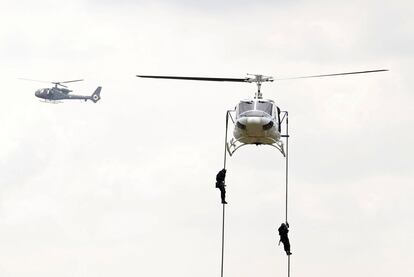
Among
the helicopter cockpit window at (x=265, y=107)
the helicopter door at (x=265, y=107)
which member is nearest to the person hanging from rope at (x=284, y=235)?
the helicopter door at (x=265, y=107)

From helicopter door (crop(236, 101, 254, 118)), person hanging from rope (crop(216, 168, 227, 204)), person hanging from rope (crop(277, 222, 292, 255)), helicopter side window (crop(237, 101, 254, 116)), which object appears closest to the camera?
person hanging from rope (crop(216, 168, 227, 204))

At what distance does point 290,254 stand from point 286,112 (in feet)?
48.5

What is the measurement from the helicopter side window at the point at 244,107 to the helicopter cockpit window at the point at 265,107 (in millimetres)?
550

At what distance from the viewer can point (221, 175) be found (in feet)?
257

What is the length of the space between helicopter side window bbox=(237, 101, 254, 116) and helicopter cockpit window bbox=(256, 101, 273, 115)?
1.80 feet

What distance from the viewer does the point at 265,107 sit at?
84625 millimetres

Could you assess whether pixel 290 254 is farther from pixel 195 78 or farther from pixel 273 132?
pixel 195 78

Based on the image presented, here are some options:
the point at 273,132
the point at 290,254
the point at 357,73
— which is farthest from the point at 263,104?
the point at 290,254

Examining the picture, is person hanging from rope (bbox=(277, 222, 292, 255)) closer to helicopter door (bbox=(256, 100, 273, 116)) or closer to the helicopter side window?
helicopter door (bbox=(256, 100, 273, 116))

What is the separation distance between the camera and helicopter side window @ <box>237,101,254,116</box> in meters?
83.8

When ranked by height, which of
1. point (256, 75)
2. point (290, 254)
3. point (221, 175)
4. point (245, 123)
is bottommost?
point (290, 254)

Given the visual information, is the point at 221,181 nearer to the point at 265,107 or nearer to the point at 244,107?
the point at 244,107

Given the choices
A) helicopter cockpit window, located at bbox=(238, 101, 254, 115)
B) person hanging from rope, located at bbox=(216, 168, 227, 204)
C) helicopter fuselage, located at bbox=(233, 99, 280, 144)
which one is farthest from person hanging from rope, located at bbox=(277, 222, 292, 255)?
helicopter cockpit window, located at bbox=(238, 101, 254, 115)

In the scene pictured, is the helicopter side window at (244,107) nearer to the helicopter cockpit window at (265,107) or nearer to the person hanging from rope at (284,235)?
the helicopter cockpit window at (265,107)
